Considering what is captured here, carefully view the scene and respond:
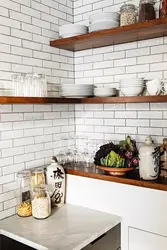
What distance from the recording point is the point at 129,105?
2051 millimetres

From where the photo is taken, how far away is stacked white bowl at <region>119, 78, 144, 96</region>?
180 cm

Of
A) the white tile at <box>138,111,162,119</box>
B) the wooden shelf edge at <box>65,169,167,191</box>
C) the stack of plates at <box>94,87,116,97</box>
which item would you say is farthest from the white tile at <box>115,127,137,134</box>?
the wooden shelf edge at <box>65,169,167,191</box>

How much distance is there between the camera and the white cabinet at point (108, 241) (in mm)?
1600

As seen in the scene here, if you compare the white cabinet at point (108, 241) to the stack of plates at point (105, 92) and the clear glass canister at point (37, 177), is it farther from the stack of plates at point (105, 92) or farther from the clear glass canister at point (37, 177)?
the stack of plates at point (105, 92)

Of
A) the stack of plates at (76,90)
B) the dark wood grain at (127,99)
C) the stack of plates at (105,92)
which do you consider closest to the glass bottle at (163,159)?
the dark wood grain at (127,99)

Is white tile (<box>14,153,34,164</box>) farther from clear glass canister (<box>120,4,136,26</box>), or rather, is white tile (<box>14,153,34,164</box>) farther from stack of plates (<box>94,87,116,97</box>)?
clear glass canister (<box>120,4,136,26</box>)

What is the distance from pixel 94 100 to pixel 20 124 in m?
0.55

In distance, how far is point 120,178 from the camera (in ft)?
5.77

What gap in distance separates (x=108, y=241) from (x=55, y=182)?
538mm

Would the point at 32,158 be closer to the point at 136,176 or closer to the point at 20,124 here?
→ the point at 20,124

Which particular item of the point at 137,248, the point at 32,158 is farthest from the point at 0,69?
the point at 137,248

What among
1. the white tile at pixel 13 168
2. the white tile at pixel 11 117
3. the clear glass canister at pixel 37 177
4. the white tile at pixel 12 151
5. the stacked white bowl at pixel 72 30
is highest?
the stacked white bowl at pixel 72 30

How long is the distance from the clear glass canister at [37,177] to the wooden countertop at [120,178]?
0.21 metres

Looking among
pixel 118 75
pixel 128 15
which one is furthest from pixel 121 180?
pixel 128 15
